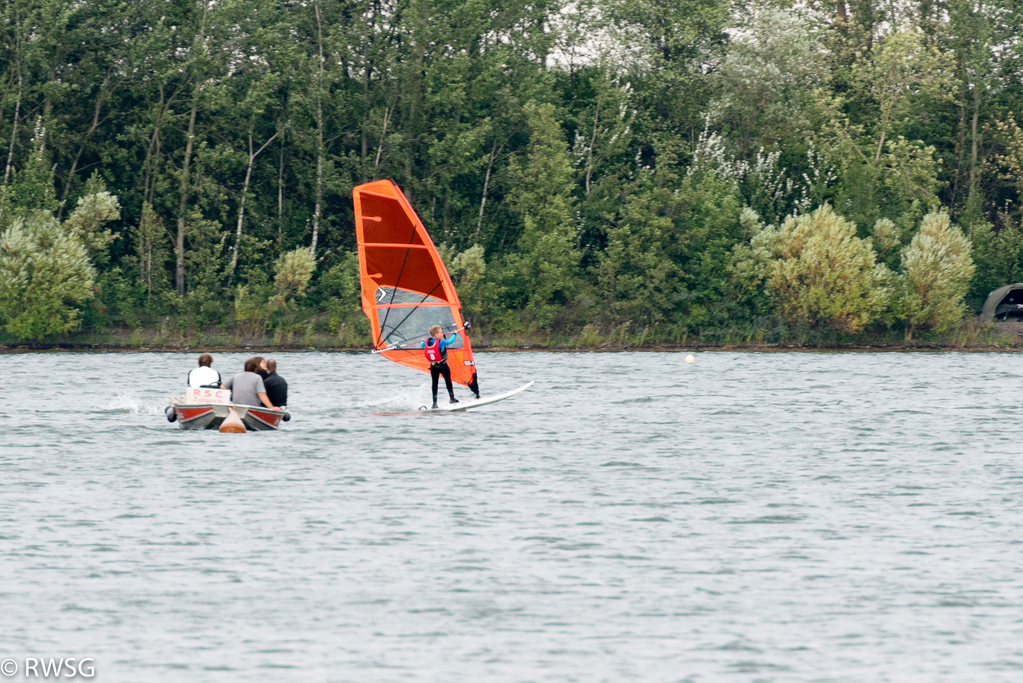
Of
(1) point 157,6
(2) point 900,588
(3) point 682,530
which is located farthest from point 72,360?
(2) point 900,588

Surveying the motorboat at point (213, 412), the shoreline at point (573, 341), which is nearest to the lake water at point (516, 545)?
the motorboat at point (213, 412)

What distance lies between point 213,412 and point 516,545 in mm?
10062

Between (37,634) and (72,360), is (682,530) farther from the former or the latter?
(72,360)

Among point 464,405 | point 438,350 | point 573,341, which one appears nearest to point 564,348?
point 573,341

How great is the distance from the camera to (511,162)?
6016 centimetres

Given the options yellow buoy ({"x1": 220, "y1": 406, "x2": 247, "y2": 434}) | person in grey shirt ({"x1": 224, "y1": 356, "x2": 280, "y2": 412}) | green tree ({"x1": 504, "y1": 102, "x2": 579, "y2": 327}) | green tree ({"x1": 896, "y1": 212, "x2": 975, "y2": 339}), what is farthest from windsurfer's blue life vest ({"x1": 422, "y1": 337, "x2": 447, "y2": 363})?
green tree ({"x1": 896, "y1": 212, "x2": 975, "y2": 339})

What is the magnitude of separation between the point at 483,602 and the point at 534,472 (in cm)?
862

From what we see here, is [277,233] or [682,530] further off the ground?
[277,233]

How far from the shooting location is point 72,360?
47719 mm

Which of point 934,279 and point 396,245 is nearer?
point 396,245

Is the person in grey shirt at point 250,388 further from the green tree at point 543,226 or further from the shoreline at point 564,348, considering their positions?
the green tree at point 543,226

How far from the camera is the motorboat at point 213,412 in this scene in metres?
24.2

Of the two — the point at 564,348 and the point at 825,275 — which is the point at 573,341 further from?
the point at 825,275

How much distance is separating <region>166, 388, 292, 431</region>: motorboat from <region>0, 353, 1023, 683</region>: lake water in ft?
1.74
